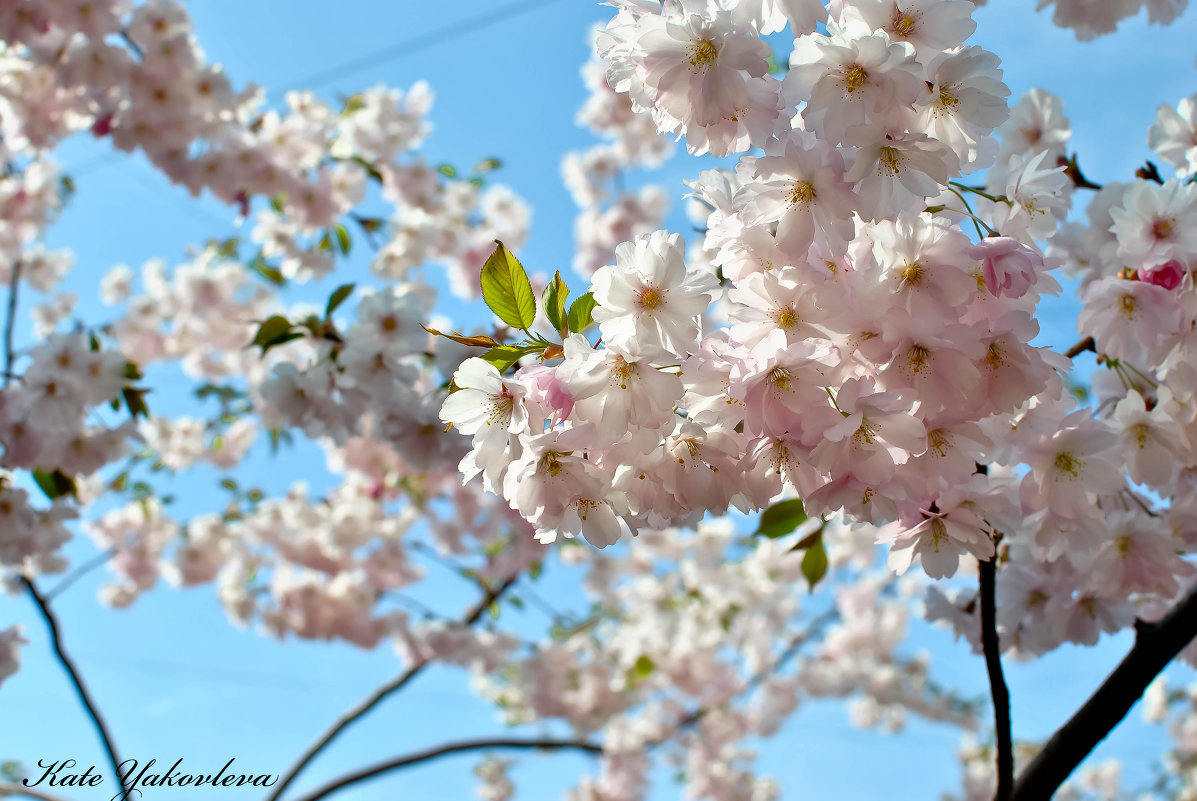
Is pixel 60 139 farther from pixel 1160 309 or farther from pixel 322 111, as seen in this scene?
pixel 1160 309

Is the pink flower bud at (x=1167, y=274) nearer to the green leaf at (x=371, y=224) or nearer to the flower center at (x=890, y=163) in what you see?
the flower center at (x=890, y=163)

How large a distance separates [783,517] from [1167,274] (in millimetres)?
778

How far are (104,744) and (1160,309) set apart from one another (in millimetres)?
3989

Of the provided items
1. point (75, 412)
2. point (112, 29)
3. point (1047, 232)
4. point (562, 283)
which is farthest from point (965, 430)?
point (112, 29)

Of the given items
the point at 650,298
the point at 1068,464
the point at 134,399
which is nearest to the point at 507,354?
the point at 650,298

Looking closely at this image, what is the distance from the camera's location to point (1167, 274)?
1100 mm

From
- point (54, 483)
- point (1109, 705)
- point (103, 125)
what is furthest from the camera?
point (103, 125)

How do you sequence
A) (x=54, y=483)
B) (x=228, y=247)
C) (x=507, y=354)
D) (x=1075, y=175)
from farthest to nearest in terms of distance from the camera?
(x=228, y=247) < (x=54, y=483) < (x=1075, y=175) < (x=507, y=354)

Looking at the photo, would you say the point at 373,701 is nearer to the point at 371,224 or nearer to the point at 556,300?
the point at 371,224

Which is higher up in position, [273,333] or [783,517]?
[273,333]

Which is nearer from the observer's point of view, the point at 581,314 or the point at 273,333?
the point at 581,314

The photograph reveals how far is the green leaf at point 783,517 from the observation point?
163 cm

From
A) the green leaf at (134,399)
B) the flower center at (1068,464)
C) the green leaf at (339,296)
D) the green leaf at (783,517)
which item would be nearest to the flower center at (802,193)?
the flower center at (1068,464)

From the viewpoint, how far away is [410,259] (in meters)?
3.93
